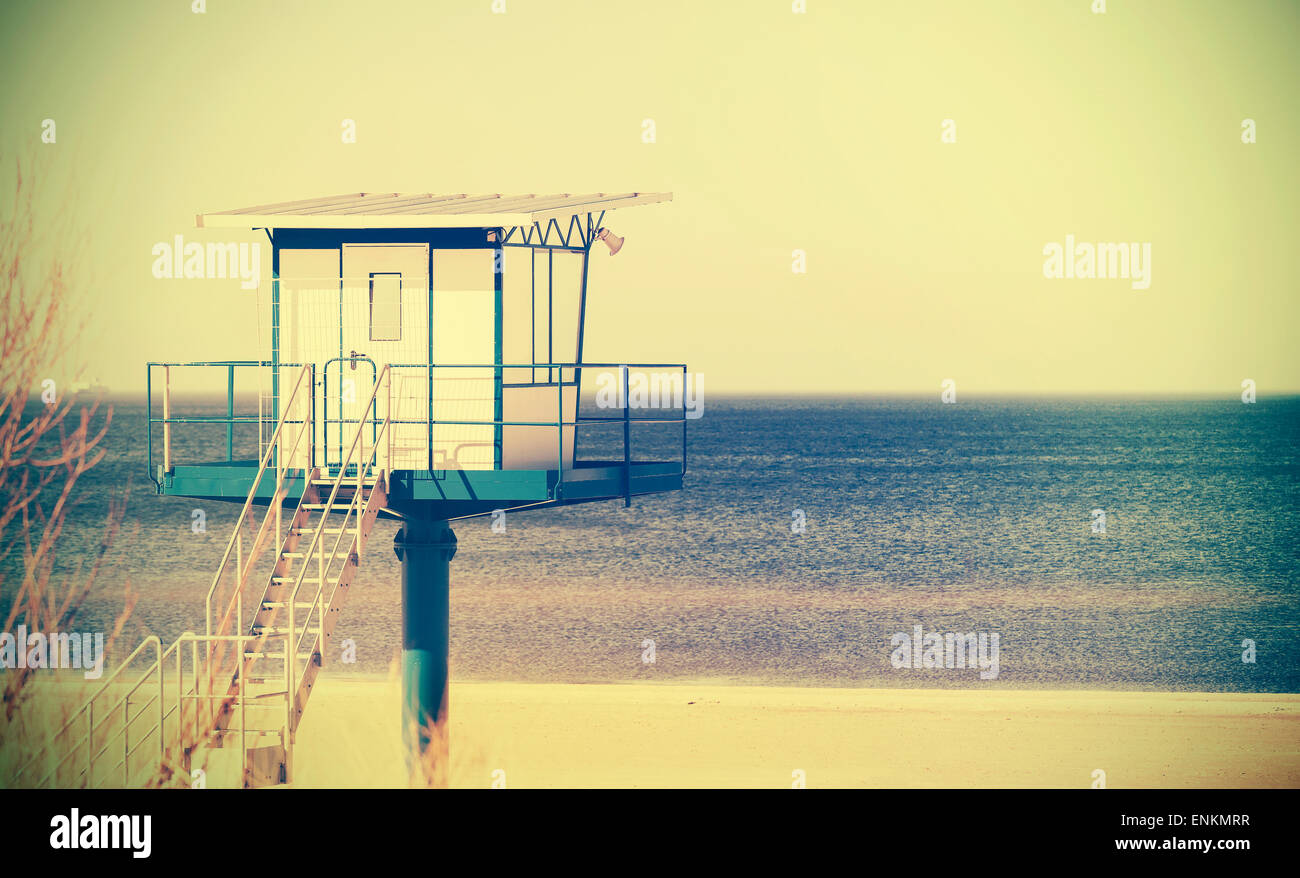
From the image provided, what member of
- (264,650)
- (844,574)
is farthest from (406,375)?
(844,574)

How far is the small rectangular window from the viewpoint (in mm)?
14344

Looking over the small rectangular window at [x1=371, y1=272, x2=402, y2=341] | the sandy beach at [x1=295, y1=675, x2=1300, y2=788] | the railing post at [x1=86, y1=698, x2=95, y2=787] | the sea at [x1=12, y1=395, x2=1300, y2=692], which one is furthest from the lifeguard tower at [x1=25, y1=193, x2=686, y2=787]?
the sandy beach at [x1=295, y1=675, x2=1300, y2=788]

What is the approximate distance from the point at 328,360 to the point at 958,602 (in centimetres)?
4498

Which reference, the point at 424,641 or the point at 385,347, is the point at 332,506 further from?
the point at 424,641

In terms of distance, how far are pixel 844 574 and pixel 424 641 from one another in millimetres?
48895

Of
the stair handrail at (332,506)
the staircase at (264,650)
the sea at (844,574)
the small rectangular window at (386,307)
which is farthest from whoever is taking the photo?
the sea at (844,574)

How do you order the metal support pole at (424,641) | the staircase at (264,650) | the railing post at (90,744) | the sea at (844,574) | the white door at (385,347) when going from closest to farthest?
the railing post at (90,744) < the staircase at (264,650) < the white door at (385,347) < the metal support pole at (424,641) < the sea at (844,574)

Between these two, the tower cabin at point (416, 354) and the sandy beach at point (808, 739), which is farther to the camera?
the sandy beach at point (808, 739)

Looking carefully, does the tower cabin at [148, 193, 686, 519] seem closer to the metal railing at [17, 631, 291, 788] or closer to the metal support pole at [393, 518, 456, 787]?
the metal support pole at [393, 518, 456, 787]

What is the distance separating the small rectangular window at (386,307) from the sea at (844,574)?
3.83 metres

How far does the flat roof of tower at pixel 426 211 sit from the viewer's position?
13891mm

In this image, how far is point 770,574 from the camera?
62.4 meters

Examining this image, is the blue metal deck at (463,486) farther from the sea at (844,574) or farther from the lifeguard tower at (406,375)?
the sea at (844,574)

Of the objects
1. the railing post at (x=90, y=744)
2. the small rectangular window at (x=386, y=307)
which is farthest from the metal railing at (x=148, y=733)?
the small rectangular window at (x=386, y=307)
